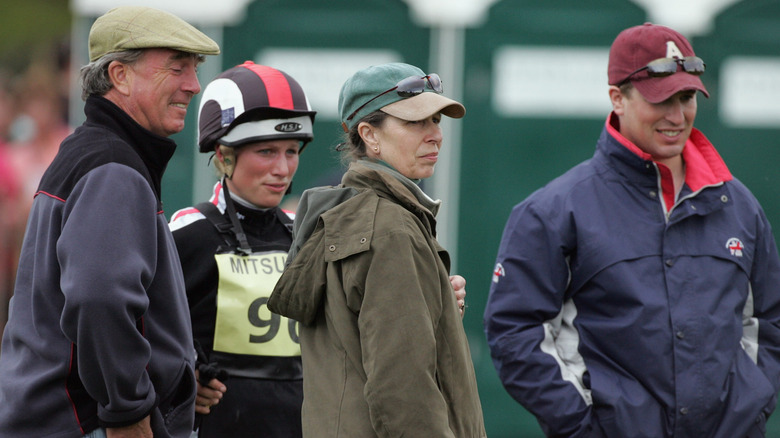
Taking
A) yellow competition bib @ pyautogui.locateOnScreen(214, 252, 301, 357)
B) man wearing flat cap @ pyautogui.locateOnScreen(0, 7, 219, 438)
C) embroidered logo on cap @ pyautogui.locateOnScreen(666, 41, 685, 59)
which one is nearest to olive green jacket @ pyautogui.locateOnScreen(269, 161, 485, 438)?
man wearing flat cap @ pyautogui.locateOnScreen(0, 7, 219, 438)

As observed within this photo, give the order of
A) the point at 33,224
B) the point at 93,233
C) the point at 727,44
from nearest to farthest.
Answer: the point at 93,233
the point at 33,224
the point at 727,44

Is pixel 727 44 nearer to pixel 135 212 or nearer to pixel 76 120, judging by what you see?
pixel 76 120

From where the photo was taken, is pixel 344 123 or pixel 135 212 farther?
pixel 344 123

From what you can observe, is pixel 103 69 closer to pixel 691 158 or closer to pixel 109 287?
pixel 109 287

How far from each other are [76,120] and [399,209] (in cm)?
535

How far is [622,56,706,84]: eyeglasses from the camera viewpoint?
3734mm

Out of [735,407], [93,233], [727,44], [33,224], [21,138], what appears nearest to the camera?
[93,233]

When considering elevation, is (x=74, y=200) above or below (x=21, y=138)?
above

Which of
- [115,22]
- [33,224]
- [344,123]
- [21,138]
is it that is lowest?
[21,138]

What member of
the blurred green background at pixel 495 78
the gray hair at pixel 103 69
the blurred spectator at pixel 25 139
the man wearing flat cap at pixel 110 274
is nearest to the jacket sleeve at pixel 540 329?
the man wearing flat cap at pixel 110 274

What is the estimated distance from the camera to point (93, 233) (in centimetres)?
276

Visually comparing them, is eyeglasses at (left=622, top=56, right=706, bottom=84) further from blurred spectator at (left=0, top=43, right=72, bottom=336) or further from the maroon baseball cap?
blurred spectator at (left=0, top=43, right=72, bottom=336)

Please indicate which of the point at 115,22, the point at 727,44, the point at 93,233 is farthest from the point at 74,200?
the point at 727,44

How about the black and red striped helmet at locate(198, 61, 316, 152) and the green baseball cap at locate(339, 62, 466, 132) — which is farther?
the black and red striped helmet at locate(198, 61, 316, 152)
